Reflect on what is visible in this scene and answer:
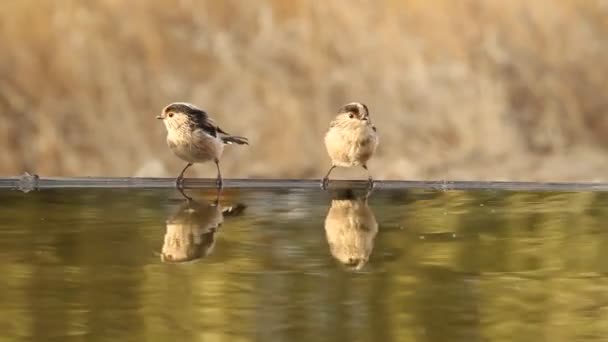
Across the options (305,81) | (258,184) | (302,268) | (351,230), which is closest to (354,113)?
(258,184)

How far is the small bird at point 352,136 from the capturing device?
455 centimetres

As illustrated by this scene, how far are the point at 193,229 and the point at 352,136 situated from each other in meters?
1.53

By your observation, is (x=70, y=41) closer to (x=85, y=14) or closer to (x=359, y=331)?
(x=85, y=14)

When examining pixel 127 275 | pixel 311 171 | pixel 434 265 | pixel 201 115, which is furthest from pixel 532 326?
pixel 311 171

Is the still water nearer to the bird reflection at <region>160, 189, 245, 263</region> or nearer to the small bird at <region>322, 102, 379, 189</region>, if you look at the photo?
the bird reflection at <region>160, 189, 245, 263</region>

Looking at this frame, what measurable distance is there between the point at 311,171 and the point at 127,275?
3.07m

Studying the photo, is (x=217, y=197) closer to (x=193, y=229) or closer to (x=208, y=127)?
(x=208, y=127)

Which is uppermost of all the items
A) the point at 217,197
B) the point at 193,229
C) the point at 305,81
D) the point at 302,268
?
the point at 305,81

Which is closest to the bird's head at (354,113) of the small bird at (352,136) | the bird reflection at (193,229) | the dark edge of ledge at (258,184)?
the small bird at (352,136)

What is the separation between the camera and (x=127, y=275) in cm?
243

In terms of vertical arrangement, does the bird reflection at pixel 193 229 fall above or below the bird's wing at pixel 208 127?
below

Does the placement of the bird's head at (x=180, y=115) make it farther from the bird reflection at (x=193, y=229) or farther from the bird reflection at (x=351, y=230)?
the bird reflection at (x=351, y=230)

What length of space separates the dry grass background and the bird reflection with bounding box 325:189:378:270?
149cm

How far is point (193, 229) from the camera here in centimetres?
314
